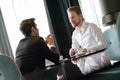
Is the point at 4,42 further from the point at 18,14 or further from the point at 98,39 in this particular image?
the point at 98,39

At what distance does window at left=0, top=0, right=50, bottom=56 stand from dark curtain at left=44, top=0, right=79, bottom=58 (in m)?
0.11

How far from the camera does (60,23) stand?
3803 mm

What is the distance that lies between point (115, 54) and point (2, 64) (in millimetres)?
1266

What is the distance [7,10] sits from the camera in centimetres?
378

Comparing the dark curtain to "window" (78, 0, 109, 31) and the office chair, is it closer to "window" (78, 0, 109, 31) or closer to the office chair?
"window" (78, 0, 109, 31)

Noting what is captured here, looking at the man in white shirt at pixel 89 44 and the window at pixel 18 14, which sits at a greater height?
the window at pixel 18 14

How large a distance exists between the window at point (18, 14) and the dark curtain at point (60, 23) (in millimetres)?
106

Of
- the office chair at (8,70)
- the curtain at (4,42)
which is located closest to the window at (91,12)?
the curtain at (4,42)

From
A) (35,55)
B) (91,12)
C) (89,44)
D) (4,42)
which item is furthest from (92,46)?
(4,42)

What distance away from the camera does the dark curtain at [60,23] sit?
3762mm

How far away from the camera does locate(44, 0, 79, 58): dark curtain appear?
3762 millimetres

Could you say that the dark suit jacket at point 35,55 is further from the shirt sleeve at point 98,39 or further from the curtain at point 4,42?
the curtain at point 4,42

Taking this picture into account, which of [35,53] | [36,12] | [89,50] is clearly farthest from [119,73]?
[36,12]

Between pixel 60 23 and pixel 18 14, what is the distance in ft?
2.28
